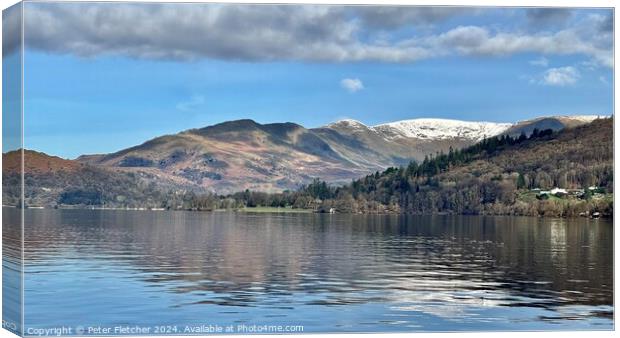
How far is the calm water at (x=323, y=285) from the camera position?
33.0 meters

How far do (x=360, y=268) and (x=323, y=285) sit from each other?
8.97 meters

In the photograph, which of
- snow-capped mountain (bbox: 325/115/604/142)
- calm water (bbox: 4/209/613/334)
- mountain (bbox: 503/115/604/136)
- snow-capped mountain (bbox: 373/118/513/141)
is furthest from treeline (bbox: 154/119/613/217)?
calm water (bbox: 4/209/613/334)

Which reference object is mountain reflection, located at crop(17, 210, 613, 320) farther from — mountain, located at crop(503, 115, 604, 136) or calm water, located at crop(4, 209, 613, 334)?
mountain, located at crop(503, 115, 604, 136)

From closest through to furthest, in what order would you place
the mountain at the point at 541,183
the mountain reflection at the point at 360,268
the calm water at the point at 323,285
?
the calm water at the point at 323,285 < the mountain reflection at the point at 360,268 < the mountain at the point at 541,183

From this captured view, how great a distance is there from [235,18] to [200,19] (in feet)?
4.13

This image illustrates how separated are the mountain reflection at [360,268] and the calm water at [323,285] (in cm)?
8

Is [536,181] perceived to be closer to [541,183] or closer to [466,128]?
[541,183]

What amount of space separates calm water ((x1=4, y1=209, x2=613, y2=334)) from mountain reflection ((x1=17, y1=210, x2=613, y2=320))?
0.08 metres

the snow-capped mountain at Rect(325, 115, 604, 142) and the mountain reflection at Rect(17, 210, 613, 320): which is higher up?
the snow-capped mountain at Rect(325, 115, 604, 142)

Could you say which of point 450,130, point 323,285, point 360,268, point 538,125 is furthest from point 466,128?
point 323,285

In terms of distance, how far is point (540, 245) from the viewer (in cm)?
7138

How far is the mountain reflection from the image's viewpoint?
38.2 m

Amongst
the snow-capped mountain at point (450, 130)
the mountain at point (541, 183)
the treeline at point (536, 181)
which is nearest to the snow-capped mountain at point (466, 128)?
the snow-capped mountain at point (450, 130)

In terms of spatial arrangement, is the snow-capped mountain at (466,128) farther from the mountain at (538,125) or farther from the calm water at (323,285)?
the calm water at (323,285)
